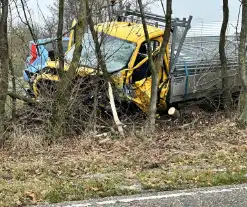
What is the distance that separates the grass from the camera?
4.99 metres

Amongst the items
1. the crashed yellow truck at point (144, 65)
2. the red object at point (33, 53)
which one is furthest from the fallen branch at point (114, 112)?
the red object at point (33, 53)

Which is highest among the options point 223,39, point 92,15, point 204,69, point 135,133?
point 92,15

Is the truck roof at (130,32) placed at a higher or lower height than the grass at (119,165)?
higher

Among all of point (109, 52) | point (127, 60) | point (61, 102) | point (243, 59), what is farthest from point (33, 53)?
point (243, 59)

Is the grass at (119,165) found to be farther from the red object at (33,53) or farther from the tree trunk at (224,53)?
the tree trunk at (224,53)

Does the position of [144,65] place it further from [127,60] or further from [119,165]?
[119,165]

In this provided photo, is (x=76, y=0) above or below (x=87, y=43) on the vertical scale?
above

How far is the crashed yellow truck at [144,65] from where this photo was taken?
9.12 meters

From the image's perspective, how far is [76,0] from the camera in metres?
Answer: 9.09

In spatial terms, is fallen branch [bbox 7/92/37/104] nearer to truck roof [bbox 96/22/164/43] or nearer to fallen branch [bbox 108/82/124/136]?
fallen branch [bbox 108/82/124/136]

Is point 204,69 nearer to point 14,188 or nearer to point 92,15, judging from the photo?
point 92,15

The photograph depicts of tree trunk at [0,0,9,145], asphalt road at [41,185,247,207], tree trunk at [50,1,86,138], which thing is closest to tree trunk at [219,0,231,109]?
tree trunk at [50,1,86,138]

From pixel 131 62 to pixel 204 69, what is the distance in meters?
2.33

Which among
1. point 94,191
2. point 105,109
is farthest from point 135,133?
point 94,191
